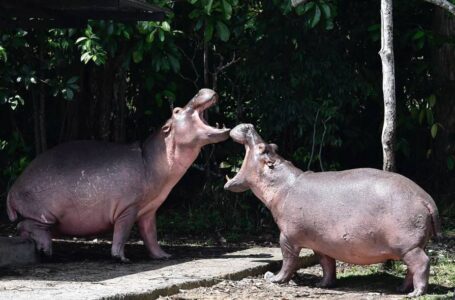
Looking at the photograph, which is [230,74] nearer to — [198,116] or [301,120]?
[301,120]

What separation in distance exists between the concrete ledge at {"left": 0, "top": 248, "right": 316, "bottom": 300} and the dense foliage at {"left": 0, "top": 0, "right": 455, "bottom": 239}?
6.98ft

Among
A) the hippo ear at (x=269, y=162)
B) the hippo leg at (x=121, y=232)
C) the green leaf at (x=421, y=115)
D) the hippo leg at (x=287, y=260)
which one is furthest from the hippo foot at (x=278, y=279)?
the green leaf at (x=421, y=115)

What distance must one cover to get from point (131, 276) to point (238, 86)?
14.6ft

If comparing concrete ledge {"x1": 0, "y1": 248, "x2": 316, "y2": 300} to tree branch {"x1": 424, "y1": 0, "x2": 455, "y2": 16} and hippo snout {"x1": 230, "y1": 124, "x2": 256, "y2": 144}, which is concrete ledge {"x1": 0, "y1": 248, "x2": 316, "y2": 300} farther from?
tree branch {"x1": 424, "y1": 0, "x2": 455, "y2": 16}

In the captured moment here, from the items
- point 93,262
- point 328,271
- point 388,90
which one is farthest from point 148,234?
point 388,90

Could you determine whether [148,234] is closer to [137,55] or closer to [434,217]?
[137,55]

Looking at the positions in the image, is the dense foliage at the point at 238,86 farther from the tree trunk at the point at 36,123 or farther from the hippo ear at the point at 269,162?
the hippo ear at the point at 269,162

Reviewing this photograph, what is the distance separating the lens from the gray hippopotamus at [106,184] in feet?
27.5

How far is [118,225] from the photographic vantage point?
8359mm

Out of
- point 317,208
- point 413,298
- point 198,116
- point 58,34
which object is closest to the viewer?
point 413,298

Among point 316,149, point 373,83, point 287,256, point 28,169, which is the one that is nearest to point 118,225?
point 28,169

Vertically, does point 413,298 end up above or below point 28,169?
below

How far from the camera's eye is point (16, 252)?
806 cm

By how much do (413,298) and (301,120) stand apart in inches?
151
